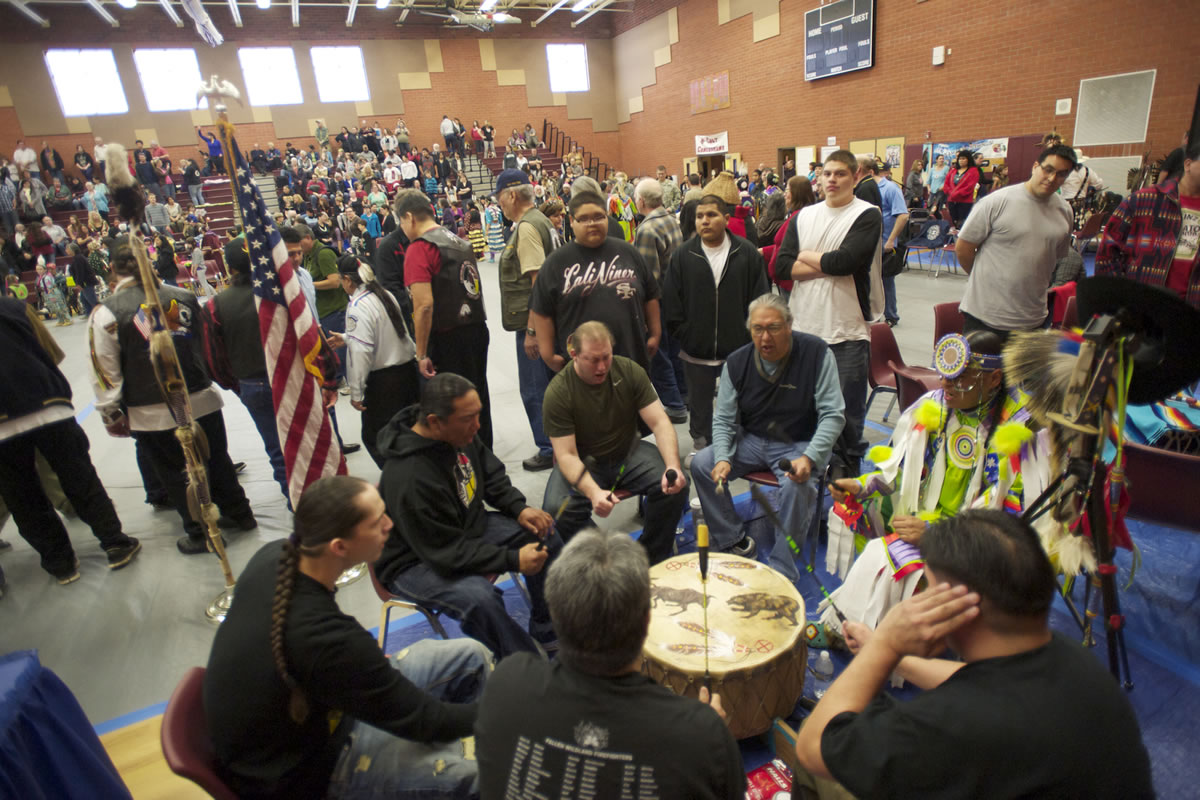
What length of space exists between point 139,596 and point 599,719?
10.8 feet

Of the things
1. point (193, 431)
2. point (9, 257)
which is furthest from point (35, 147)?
point (193, 431)

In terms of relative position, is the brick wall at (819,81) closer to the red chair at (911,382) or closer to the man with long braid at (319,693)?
the red chair at (911,382)

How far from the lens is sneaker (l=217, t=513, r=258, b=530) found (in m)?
3.92

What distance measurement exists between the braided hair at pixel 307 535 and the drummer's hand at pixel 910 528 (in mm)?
1862

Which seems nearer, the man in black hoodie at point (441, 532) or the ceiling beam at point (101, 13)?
the man in black hoodie at point (441, 532)

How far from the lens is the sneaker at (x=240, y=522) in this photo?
3920mm

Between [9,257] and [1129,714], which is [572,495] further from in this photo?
[9,257]

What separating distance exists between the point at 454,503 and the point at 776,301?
1699 mm

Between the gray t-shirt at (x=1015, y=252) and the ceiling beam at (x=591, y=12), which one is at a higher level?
the ceiling beam at (x=591, y=12)

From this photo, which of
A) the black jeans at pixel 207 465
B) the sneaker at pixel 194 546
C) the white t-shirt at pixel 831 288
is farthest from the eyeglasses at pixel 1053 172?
the sneaker at pixel 194 546

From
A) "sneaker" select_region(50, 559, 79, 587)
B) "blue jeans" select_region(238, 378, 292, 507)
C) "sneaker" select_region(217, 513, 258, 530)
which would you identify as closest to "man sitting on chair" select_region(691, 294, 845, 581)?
"blue jeans" select_region(238, 378, 292, 507)

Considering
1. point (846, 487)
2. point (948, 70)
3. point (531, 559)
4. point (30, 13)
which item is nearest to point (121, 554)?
point (531, 559)

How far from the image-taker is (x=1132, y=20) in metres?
9.29

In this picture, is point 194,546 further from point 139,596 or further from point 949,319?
point 949,319
